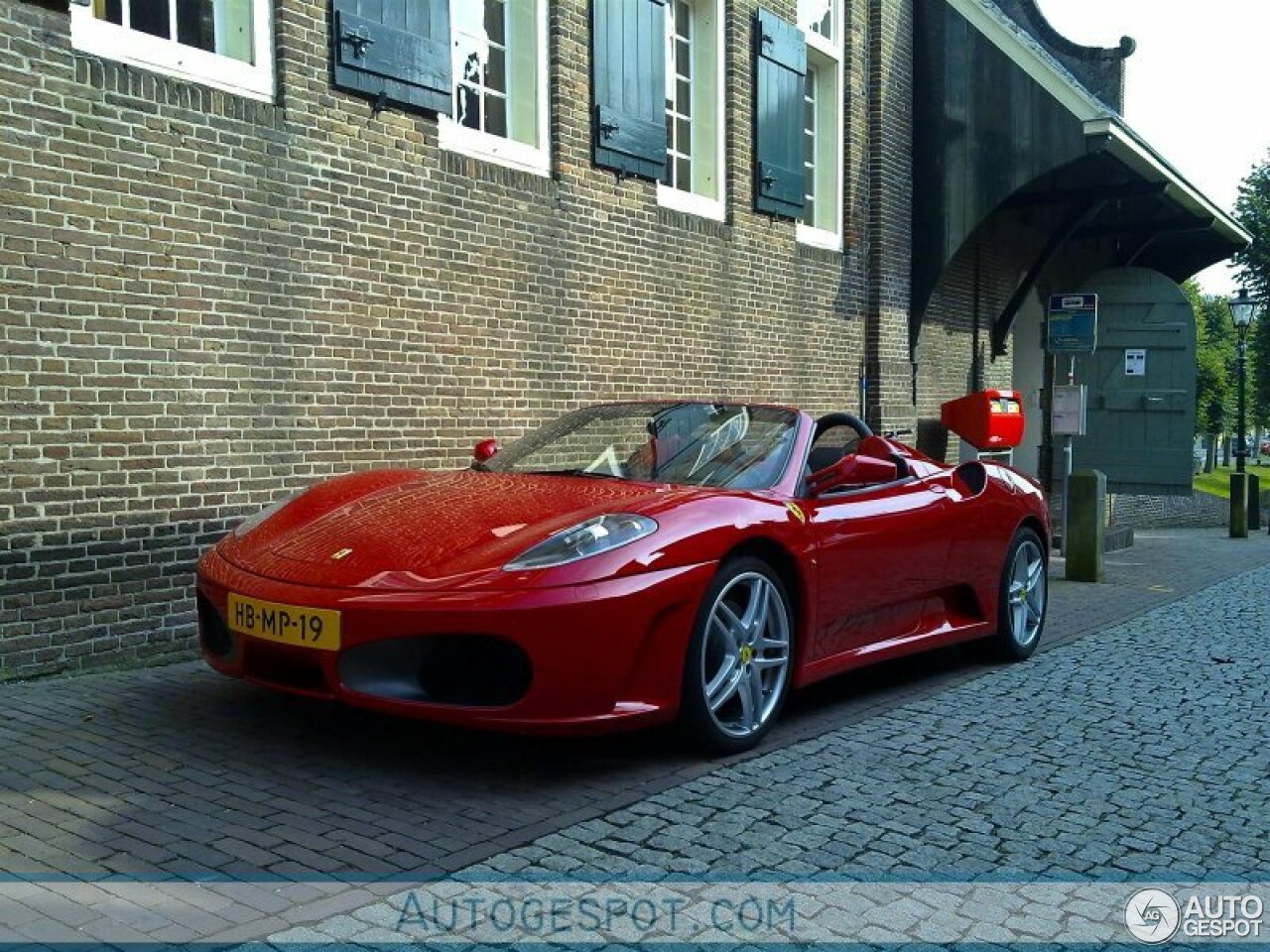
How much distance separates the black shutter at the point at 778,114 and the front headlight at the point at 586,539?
784 centimetres

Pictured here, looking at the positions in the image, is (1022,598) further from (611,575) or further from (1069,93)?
(1069,93)

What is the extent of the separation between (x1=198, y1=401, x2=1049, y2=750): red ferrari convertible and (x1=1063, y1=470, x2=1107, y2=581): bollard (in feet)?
16.9

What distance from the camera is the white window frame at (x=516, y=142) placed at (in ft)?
26.7

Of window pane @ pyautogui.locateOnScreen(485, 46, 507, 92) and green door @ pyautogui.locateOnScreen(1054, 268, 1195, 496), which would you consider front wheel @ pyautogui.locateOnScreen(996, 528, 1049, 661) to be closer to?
window pane @ pyautogui.locateOnScreen(485, 46, 507, 92)

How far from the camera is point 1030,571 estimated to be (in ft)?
22.1

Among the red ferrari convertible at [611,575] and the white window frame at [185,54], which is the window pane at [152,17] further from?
the red ferrari convertible at [611,575]

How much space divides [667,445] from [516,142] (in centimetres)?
437

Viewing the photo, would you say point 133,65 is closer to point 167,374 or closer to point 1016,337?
point 167,374

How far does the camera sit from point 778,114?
11.7 metres

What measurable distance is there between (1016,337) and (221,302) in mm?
14568

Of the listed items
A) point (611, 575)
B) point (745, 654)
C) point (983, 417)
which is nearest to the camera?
point (611, 575)

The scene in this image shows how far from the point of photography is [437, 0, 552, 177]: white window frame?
26.7 feet

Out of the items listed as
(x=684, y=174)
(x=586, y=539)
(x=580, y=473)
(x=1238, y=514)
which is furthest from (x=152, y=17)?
(x=1238, y=514)

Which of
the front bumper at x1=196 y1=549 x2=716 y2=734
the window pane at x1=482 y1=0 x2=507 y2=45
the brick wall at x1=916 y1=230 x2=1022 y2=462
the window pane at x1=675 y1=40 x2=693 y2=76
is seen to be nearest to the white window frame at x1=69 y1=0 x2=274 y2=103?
the window pane at x1=482 y1=0 x2=507 y2=45
